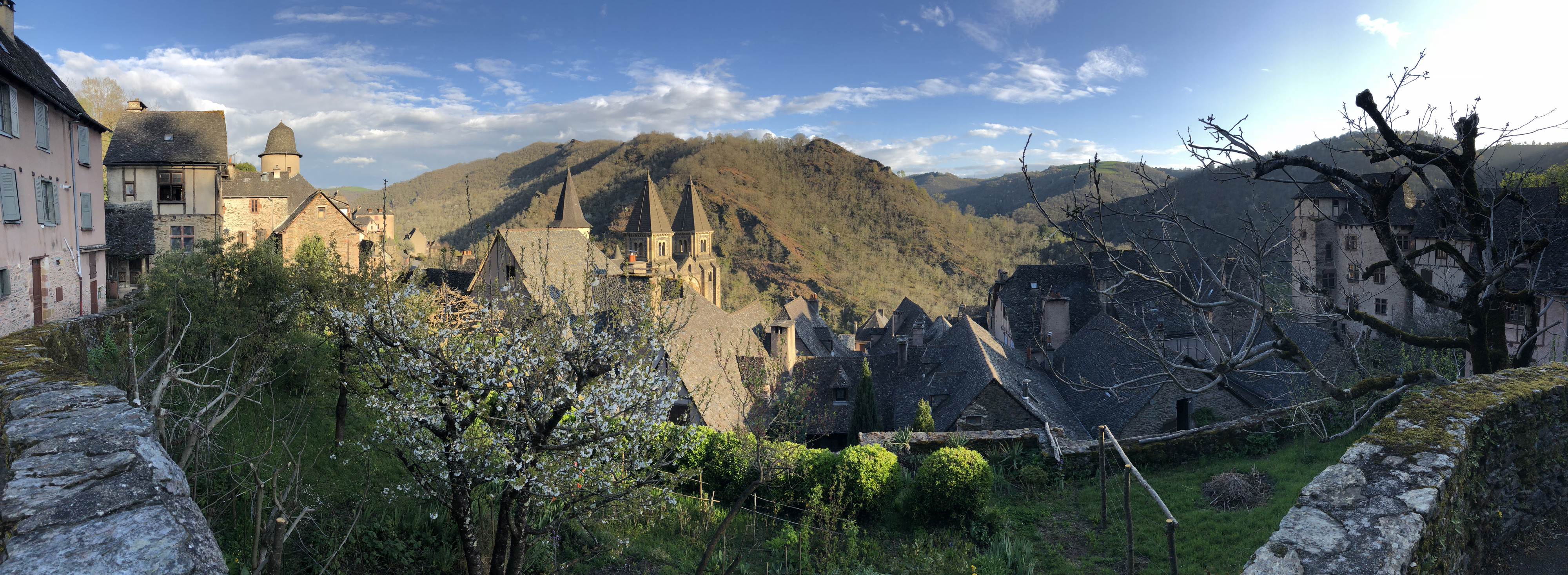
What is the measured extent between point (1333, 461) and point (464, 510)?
11852 mm

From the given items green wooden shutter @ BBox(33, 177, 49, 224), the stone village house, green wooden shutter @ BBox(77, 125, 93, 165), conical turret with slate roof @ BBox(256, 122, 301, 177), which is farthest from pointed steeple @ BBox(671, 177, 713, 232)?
green wooden shutter @ BBox(33, 177, 49, 224)

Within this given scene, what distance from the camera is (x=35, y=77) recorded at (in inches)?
582

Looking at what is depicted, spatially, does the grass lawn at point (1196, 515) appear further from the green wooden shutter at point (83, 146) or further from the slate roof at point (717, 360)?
the green wooden shutter at point (83, 146)

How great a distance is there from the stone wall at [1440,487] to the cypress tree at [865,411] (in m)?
15.6

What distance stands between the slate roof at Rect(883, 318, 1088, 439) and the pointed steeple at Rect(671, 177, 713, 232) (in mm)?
41844

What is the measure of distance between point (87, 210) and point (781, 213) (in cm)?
11366

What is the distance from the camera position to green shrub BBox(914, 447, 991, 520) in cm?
1122

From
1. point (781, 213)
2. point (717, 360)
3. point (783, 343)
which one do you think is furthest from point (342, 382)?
point (781, 213)

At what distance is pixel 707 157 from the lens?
464 feet

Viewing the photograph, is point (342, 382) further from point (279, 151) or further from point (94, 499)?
point (279, 151)

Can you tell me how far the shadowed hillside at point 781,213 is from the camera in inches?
3991

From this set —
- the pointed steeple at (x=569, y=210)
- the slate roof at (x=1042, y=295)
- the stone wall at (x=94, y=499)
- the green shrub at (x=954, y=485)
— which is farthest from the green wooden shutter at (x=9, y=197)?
the pointed steeple at (x=569, y=210)

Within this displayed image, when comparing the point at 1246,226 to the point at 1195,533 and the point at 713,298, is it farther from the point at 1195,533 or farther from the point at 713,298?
the point at 713,298

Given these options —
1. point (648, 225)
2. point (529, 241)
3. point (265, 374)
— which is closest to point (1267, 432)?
point (265, 374)
